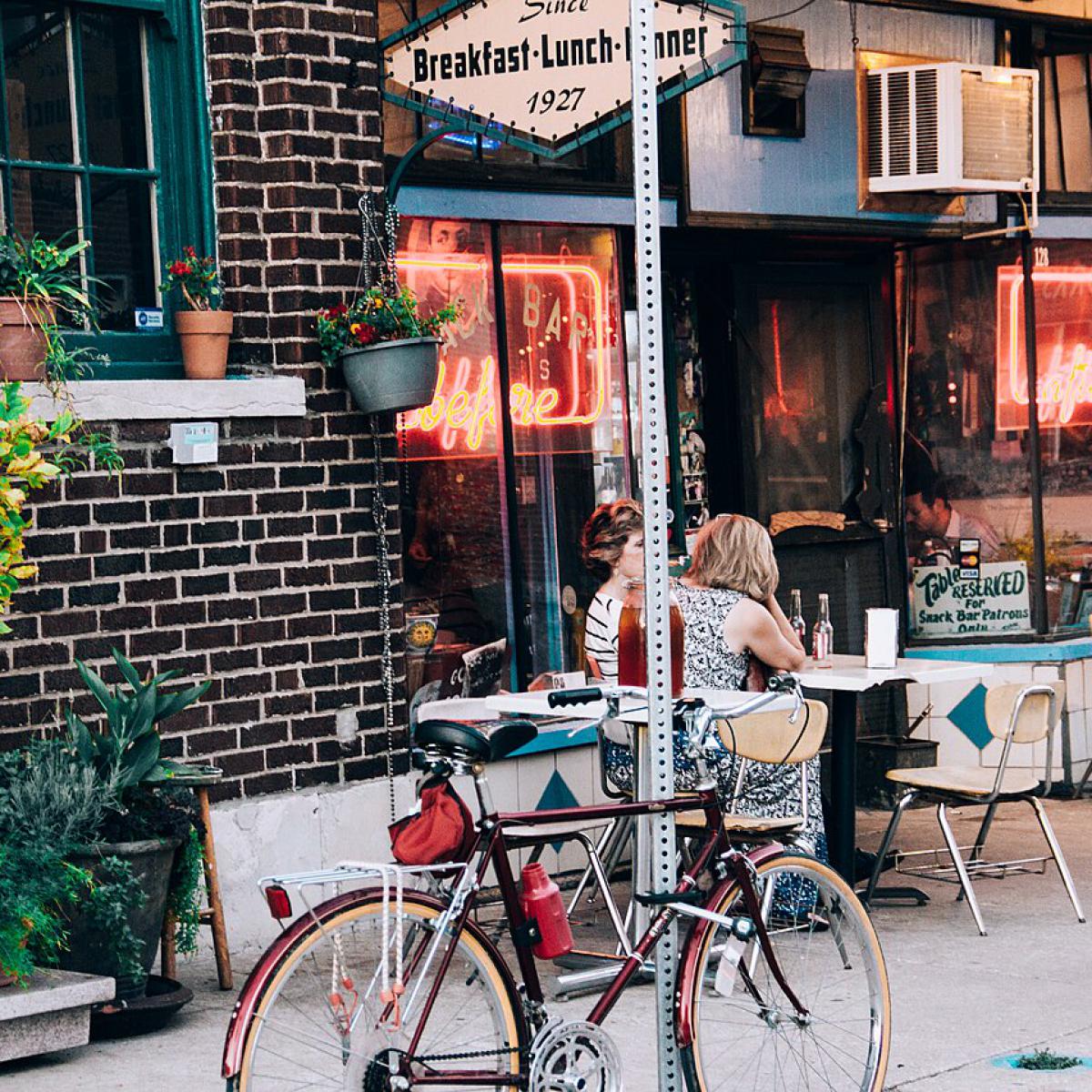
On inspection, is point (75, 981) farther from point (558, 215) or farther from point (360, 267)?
point (558, 215)

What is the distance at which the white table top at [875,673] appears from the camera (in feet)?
23.5

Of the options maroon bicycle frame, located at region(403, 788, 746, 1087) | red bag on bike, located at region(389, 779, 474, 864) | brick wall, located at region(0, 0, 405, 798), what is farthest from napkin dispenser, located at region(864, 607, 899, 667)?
red bag on bike, located at region(389, 779, 474, 864)

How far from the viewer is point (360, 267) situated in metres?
7.38

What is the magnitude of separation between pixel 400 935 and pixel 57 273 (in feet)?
10.4

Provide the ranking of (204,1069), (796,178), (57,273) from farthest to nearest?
(796,178) → (57,273) → (204,1069)

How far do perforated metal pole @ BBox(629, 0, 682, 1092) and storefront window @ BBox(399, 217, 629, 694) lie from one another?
3.76 meters

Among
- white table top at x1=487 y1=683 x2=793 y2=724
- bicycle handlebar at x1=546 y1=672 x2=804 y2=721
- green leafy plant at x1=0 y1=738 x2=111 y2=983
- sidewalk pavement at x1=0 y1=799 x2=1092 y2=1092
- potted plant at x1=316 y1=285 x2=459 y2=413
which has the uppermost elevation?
potted plant at x1=316 y1=285 x2=459 y2=413

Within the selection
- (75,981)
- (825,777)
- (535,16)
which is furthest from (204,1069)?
(825,777)

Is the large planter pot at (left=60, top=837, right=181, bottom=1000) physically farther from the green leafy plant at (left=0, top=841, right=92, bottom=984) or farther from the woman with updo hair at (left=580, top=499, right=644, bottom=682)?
the woman with updo hair at (left=580, top=499, right=644, bottom=682)

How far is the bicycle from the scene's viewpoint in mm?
4141

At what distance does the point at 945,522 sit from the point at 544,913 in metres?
6.45

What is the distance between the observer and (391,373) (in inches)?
282

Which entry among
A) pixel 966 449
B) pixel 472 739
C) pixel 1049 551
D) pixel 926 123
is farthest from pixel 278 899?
pixel 1049 551

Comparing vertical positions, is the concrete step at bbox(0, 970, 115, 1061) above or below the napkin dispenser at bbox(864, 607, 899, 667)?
below
